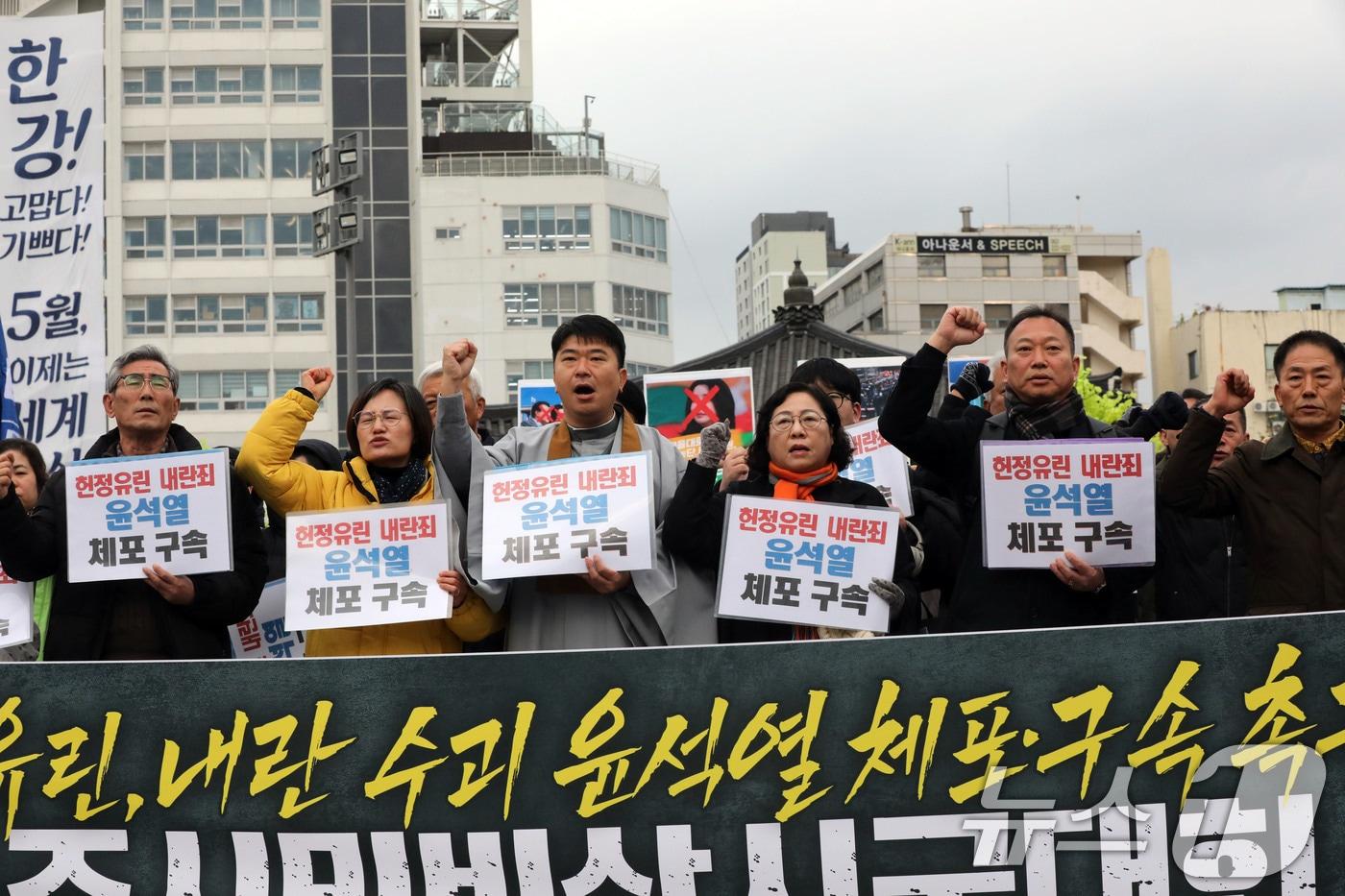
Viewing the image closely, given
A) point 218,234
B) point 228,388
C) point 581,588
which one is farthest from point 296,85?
point 581,588

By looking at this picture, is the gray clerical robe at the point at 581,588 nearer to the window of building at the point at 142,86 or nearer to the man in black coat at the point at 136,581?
the man in black coat at the point at 136,581

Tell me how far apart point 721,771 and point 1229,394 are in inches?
75.8

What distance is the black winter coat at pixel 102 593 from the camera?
4973 millimetres

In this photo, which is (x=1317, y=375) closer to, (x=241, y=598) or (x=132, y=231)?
(x=241, y=598)

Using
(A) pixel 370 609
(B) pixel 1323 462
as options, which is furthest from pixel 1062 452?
(A) pixel 370 609

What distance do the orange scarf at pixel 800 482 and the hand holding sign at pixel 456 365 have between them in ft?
3.21

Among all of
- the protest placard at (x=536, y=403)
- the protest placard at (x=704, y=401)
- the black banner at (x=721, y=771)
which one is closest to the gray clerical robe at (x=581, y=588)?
the black banner at (x=721, y=771)

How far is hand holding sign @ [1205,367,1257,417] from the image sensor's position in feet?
15.4

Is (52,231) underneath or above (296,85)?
underneath

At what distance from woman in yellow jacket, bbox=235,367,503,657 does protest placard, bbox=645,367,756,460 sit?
21.0 feet

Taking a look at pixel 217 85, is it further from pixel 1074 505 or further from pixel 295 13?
pixel 1074 505

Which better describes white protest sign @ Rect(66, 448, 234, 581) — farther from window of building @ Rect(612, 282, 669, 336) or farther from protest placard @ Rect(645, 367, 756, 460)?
window of building @ Rect(612, 282, 669, 336)

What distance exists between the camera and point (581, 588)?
4.79 metres

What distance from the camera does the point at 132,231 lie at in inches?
1847
